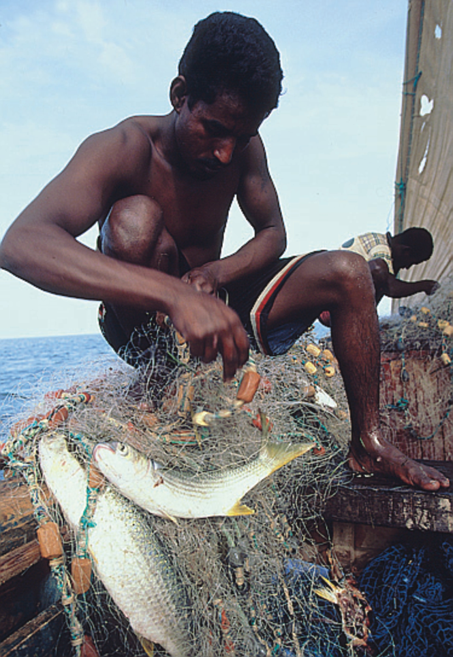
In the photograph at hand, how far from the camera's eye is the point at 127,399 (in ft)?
5.32

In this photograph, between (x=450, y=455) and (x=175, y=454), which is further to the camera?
(x=450, y=455)

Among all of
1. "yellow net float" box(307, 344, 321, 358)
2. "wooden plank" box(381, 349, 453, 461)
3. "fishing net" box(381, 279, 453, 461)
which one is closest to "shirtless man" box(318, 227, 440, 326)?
"fishing net" box(381, 279, 453, 461)

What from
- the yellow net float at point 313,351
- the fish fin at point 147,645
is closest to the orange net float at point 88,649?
the fish fin at point 147,645

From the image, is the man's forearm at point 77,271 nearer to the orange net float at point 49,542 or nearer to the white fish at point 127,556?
the white fish at point 127,556

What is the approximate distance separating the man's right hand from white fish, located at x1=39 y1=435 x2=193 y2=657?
1.64ft

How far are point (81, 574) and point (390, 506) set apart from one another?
3.61ft

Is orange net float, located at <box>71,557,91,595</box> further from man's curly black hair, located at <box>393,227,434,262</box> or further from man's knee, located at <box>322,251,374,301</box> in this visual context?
man's curly black hair, located at <box>393,227,434,262</box>

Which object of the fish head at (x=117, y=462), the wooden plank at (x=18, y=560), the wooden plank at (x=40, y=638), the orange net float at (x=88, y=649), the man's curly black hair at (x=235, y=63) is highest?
the man's curly black hair at (x=235, y=63)

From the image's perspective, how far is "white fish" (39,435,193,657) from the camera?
1.17 m

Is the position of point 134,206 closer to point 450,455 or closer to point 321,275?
point 321,275

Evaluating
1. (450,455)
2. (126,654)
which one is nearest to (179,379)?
(126,654)

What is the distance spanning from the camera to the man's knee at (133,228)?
5.23 ft

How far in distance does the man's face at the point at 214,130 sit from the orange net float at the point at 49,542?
4.28 feet

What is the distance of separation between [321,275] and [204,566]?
1.13 metres
